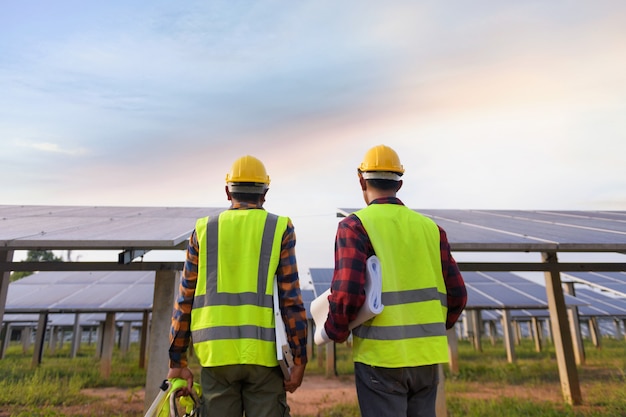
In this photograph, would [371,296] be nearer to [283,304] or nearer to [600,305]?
[283,304]

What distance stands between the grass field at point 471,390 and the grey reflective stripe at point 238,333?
578 centimetres

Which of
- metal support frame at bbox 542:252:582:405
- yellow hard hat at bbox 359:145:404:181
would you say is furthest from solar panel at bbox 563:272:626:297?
yellow hard hat at bbox 359:145:404:181

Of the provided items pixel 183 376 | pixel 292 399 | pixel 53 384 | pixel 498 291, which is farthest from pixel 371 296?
pixel 498 291

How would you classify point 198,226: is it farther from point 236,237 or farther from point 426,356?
point 426,356

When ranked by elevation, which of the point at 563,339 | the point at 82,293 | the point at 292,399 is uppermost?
the point at 82,293

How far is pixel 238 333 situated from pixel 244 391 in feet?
1.34

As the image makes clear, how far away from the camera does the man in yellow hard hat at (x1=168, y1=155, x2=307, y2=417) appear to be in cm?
254

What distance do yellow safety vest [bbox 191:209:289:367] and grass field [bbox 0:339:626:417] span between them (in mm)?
5790

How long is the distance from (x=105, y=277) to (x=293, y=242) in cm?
1733

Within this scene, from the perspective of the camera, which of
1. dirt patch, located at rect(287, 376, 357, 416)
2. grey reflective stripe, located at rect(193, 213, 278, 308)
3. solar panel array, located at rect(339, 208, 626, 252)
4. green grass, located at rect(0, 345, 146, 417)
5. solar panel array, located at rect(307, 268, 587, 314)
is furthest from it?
solar panel array, located at rect(307, 268, 587, 314)

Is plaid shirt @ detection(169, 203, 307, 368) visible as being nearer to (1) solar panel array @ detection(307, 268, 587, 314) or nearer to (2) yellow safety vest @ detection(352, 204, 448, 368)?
(2) yellow safety vest @ detection(352, 204, 448, 368)

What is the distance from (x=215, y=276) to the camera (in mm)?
2680

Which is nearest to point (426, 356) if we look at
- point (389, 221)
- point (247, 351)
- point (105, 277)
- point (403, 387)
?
point (403, 387)

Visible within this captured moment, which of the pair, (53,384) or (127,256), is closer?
(127,256)
